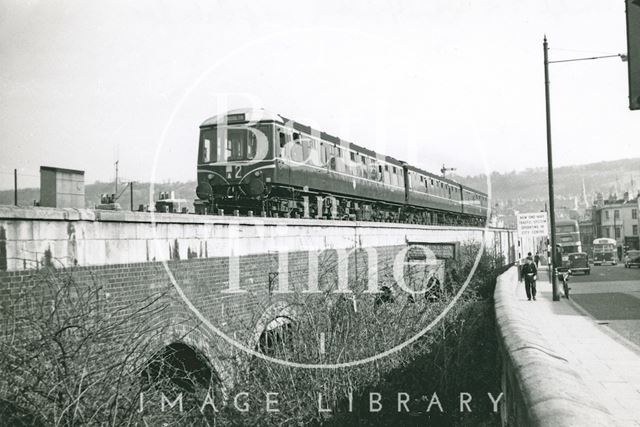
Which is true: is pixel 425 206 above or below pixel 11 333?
above

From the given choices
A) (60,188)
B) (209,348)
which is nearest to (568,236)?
(209,348)

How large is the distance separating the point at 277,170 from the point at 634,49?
13.4 m

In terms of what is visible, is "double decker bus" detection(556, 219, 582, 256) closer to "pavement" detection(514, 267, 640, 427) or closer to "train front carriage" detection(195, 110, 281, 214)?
"pavement" detection(514, 267, 640, 427)

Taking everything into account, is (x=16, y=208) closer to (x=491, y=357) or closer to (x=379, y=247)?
(x=491, y=357)

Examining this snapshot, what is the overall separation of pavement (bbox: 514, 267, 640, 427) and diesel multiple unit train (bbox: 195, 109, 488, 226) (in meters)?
6.85

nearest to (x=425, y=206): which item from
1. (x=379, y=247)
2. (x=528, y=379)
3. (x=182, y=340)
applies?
(x=379, y=247)

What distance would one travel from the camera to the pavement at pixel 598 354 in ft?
22.9

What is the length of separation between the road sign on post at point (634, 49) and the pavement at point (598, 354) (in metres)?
2.20

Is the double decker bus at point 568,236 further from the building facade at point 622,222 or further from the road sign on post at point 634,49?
the road sign on post at point 634,49

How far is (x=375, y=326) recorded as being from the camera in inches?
447

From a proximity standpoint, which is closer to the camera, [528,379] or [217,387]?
[528,379]

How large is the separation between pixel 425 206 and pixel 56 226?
2683cm

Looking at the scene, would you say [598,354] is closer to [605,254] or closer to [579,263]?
[579,263]

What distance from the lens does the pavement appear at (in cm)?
699
